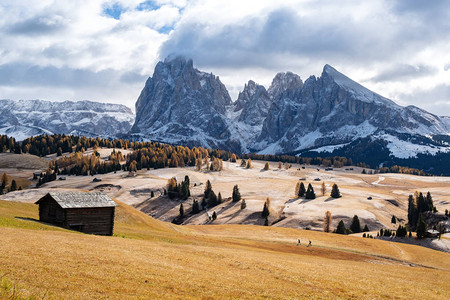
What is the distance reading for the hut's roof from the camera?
55031 millimetres

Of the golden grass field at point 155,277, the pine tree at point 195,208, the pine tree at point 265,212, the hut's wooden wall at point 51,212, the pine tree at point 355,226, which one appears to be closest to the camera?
the golden grass field at point 155,277

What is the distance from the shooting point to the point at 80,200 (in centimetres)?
5722

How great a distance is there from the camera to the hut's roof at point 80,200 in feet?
181

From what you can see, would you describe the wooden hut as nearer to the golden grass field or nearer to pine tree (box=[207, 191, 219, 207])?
the golden grass field

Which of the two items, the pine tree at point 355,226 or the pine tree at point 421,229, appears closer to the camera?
the pine tree at point 421,229

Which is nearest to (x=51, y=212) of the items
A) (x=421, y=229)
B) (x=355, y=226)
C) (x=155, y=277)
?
(x=155, y=277)

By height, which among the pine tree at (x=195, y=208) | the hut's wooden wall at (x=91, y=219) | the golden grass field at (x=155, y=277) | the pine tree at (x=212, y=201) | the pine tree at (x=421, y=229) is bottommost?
the pine tree at (x=195, y=208)

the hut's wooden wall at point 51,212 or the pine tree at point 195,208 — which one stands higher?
the hut's wooden wall at point 51,212

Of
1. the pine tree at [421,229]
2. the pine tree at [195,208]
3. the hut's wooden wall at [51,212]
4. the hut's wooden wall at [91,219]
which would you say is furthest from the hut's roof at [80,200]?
the pine tree at [195,208]

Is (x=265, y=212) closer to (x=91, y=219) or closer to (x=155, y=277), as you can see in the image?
(x=91, y=219)

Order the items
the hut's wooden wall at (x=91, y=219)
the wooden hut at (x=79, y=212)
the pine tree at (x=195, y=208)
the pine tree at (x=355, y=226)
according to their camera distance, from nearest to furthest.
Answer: the wooden hut at (x=79, y=212) → the hut's wooden wall at (x=91, y=219) → the pine tree at (x=355, y=226) → the pine tree at (x=195, y=208)

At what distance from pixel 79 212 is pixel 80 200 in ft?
6.96

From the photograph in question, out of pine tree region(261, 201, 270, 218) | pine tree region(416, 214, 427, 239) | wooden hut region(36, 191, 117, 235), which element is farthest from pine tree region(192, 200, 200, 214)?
wooden hut region(36, 191, 117, 235)

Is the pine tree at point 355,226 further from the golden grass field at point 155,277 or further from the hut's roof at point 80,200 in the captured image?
the hut's roof at point 80,200
